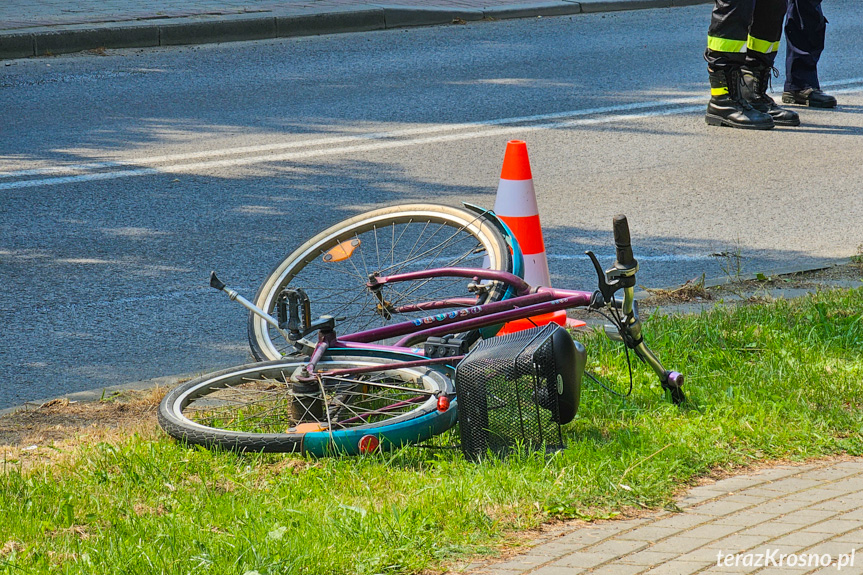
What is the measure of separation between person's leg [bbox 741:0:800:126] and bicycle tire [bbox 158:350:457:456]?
6.08m

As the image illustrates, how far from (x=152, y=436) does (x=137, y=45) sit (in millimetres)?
8592

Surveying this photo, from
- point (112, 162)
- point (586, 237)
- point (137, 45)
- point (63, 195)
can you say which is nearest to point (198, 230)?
point (63, 195)

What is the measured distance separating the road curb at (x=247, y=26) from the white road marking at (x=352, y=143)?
422 centimetres

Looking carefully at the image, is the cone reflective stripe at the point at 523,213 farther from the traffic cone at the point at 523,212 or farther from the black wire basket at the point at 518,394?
the black wire basket at the point at 518,394

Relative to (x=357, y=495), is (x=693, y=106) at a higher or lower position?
higher

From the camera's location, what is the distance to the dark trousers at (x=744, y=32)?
27.9 feet

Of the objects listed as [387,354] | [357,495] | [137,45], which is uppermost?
[137,45]

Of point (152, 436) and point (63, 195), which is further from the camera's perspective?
point (63, 195)

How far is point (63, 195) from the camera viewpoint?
21.9 ft

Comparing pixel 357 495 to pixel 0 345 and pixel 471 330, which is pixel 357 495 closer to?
pixel 471 330

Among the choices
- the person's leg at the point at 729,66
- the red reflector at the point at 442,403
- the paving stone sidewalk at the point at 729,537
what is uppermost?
the person's leg at the point at 729,66
